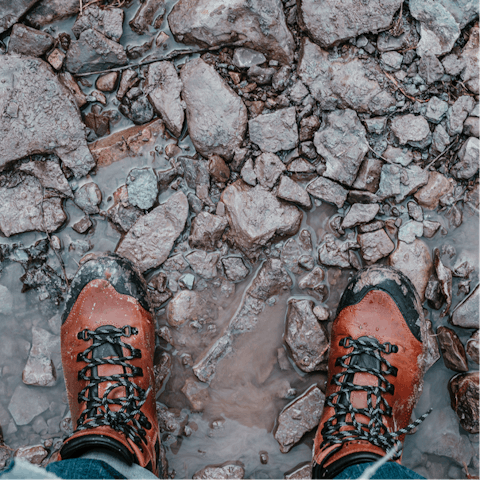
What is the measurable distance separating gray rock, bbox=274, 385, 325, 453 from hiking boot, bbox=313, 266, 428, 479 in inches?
3.1

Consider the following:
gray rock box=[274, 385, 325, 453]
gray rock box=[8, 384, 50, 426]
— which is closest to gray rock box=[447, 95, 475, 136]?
gray rock box=[274, 385, 325, 453]

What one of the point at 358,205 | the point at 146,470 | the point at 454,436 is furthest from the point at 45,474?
the point at 454,436

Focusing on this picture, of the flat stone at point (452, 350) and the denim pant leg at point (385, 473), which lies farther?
the flat stone at point (452, 350)

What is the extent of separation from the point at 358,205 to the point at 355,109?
629mm

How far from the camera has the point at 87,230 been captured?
268 cm

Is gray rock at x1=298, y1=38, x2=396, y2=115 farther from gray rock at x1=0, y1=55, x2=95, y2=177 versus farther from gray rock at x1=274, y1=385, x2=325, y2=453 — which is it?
gray rock at x1=274, y1=385, x2=325, y2=453

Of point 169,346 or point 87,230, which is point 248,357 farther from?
point 87,230

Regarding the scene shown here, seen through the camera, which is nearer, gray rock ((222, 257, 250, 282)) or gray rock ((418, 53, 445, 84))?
gray rock ((418, 53, 445, 84))

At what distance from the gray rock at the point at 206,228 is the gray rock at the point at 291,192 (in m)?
0.42

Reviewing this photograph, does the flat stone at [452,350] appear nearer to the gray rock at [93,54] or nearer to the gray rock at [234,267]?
the gray rock at [234,267]

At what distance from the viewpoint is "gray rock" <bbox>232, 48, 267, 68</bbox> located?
2553mm

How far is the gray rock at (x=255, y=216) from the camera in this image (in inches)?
99.7

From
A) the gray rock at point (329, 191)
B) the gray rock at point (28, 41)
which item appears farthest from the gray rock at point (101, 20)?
the gray rock at point (329, 191)

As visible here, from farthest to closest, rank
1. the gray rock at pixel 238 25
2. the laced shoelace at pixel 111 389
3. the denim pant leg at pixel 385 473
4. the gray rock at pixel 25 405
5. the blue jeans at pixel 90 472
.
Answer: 1. the gray rock at pixel 25 405
2. the gray rock at pixel 238 25
3. the laced shoelace at pixel 111 389
4. the denim pant leg at pixel 385 473
5. the blue jeans at pixel 90 472
